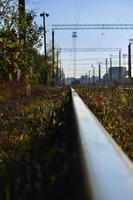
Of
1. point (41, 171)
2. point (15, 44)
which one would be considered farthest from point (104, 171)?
point (15, 44)

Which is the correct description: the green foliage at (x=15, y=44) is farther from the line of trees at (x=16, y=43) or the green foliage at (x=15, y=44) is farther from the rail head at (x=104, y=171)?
the rail head at (x=104, y=171)

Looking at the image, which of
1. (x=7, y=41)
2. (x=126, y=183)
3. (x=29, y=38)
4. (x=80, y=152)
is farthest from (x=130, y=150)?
(x=29, y=38)

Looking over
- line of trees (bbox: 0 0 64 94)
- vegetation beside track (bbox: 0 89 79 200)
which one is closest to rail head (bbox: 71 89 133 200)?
vegetation beside track (bbox: 0 89 79 200)

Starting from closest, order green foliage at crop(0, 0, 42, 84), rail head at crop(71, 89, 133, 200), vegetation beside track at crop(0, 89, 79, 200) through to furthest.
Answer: rail head at crop(71, 89, 133, 200) < vegetation beside track at crop(0, 89, 79, 200) < green foliage at crop(0, 0, 42, 84)

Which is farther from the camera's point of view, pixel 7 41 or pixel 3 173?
pixel 7 41

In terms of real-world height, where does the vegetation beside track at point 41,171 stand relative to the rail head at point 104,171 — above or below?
below

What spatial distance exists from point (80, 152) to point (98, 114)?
25.0ft

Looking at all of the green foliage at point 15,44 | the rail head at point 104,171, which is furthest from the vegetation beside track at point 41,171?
the green foliage at point 15,44

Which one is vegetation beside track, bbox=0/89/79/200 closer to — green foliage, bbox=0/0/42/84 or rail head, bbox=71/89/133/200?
rail head, bbox=71/89/133/200

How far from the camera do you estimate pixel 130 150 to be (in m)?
6.38

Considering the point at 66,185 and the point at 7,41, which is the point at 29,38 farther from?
the point at 66,185

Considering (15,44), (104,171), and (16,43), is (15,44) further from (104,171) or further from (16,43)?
(104,171)

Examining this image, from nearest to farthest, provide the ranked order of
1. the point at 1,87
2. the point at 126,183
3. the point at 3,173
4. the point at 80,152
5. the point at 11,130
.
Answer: the point at 126,183, the point at 80,152, the point at 3,173, the point at 11,130, the point at 1,87

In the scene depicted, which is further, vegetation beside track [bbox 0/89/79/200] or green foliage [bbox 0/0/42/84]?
green foliage [bbox 0/0/42/84]
